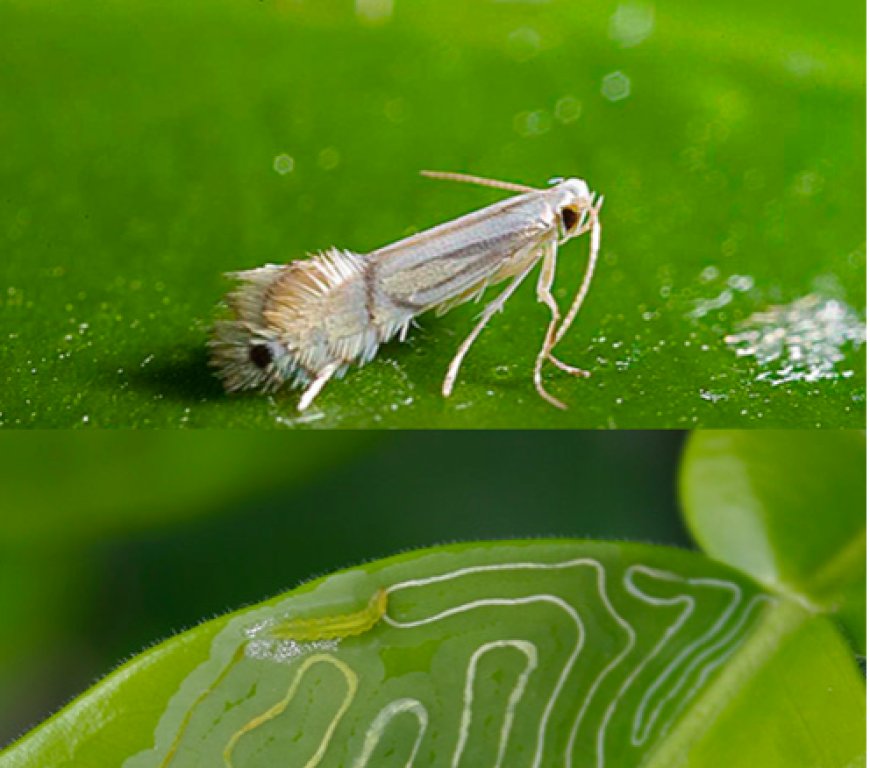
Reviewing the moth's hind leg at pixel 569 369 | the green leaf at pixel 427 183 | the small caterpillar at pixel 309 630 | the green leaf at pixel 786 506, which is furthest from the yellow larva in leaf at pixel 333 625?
the green leaf at pixel 786 506

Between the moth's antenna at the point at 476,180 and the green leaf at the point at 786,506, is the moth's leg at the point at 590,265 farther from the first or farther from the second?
the green leaf at the point at 786,506

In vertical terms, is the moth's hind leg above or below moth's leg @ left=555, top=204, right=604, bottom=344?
below

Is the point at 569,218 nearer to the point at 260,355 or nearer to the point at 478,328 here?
the point at 478,328

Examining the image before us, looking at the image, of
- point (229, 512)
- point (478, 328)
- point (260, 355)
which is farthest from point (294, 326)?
point (229, 512)

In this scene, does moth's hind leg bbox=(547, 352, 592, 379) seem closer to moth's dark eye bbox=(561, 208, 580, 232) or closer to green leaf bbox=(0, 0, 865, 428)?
green leaf bbox=(0, 0, 865, 428)

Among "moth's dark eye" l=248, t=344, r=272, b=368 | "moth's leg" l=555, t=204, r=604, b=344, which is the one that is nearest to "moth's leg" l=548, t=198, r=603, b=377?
"moth's leg" l=555, t=204, r=604, b=344

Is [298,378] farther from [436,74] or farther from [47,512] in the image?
[47,512]

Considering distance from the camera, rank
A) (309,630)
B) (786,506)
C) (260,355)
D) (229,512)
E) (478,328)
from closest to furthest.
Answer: (309,630)
(260,355)
(478,328)
(786,506)
(229,512)
